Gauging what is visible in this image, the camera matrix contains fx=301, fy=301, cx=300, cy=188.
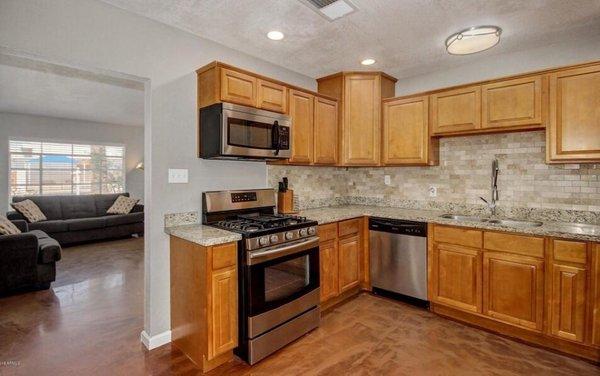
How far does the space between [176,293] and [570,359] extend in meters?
3.00

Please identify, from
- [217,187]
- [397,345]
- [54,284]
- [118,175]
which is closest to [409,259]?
[397,345]

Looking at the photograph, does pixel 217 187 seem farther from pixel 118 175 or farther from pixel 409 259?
pixel 118 175

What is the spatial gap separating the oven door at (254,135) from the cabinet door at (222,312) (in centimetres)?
96

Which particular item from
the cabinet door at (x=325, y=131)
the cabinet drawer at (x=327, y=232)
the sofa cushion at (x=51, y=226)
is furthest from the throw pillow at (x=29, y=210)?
the cabinet drawer at (x=327, y=232)

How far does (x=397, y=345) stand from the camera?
2400mm

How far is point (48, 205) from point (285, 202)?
5559mm

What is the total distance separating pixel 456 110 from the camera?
3.07 m

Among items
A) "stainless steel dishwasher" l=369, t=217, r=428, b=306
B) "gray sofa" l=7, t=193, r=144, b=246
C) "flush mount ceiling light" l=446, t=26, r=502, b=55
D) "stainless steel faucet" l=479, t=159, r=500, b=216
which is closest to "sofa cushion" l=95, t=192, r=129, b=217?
"gray sofa" l=7, t=193, r=144, b=246

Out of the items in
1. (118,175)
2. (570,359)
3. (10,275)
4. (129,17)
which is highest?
(129,17)

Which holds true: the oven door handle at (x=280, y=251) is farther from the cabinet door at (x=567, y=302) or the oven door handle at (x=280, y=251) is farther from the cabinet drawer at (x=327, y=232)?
the cabinet door at (x=567, y=302)

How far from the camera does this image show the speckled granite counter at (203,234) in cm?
202

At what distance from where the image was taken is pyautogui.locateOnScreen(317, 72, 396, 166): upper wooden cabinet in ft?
11.7

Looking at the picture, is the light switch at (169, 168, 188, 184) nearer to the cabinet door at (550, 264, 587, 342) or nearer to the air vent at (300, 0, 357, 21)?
the air vent at (300, 0, 357, 21)

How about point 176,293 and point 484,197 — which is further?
point 484,197
